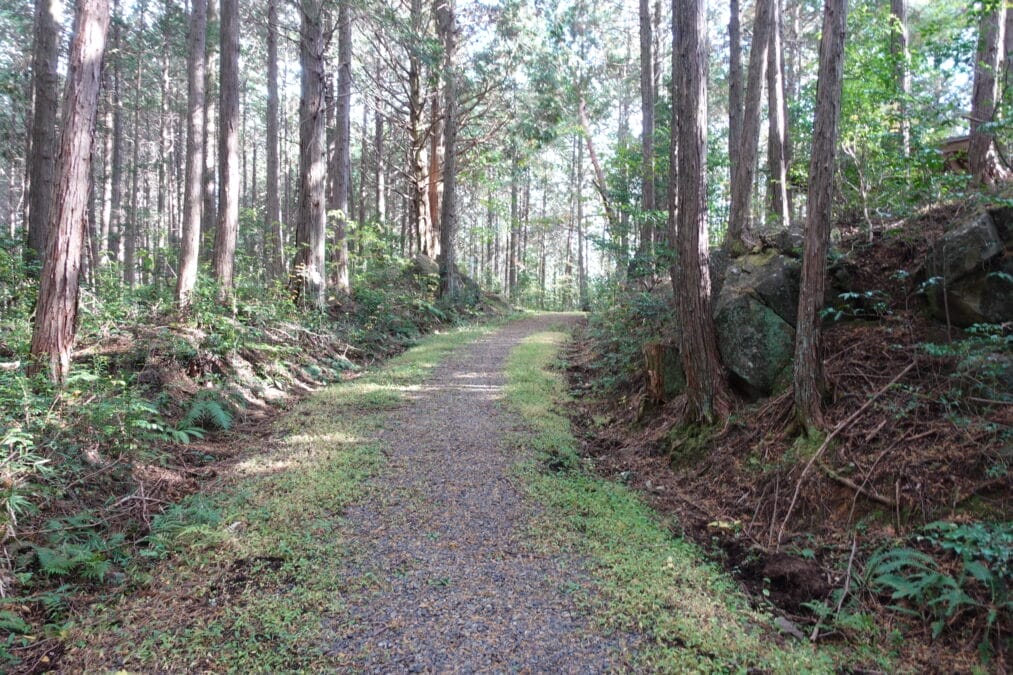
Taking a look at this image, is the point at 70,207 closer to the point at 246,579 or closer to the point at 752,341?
the point at 246,579

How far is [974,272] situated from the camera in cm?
480

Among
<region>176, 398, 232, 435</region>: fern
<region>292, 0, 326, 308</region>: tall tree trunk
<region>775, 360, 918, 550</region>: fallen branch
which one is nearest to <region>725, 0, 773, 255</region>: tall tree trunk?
<region>775, 360, 918, 550</region>: fallen branch

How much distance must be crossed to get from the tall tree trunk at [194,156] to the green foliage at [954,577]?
36.1 ft

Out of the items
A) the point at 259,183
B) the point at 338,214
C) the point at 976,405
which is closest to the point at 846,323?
the point at 976,405

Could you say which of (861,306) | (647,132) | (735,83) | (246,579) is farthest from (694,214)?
(647,132)

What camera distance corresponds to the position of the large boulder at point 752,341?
5.85m

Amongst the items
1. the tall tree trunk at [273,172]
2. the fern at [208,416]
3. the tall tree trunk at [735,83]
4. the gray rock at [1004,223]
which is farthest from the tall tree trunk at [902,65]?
the tall tree trunk at [273,172]

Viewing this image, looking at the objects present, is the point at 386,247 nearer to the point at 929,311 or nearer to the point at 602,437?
the point at 602,437

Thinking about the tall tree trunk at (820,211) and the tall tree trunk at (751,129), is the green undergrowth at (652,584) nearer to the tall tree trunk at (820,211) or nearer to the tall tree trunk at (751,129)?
the tall tree trunk at (820,211)

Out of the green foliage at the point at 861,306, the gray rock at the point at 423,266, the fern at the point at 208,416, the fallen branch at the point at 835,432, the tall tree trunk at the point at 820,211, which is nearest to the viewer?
the fallen branch at the point at 835,432

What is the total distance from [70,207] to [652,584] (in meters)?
6.90

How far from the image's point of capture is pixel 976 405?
4.18m

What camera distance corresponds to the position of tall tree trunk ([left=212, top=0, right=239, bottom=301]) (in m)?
10.5

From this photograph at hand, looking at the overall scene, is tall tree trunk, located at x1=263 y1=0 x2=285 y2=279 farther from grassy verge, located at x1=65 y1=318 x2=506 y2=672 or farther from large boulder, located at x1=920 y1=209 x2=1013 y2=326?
large boulder, located at x1=920 y1=209 x2=1013 y2=326
